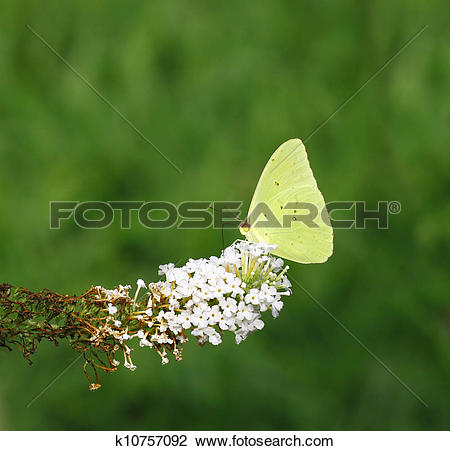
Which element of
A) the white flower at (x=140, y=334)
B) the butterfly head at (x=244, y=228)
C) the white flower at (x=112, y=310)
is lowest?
the white flower at (x=140, y=334)

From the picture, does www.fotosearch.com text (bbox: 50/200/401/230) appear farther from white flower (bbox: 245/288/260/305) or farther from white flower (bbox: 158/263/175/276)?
white flower (bbox: 245/288/260/305)

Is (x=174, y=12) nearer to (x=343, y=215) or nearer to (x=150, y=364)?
(x=343, y=215)

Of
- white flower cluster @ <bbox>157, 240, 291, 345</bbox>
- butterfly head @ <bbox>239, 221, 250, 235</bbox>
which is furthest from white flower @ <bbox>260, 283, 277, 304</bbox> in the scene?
butterfly head @ <bbox>239, 221, 250, 235</bbox>

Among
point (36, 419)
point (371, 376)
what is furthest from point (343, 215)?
point (36, 419)

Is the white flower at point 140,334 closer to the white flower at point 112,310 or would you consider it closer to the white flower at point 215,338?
the white flower at point 112,310

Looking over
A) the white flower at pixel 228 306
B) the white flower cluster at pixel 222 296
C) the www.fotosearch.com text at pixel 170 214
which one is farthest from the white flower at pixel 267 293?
the www.fotosearch.com text at pixel 170 214
